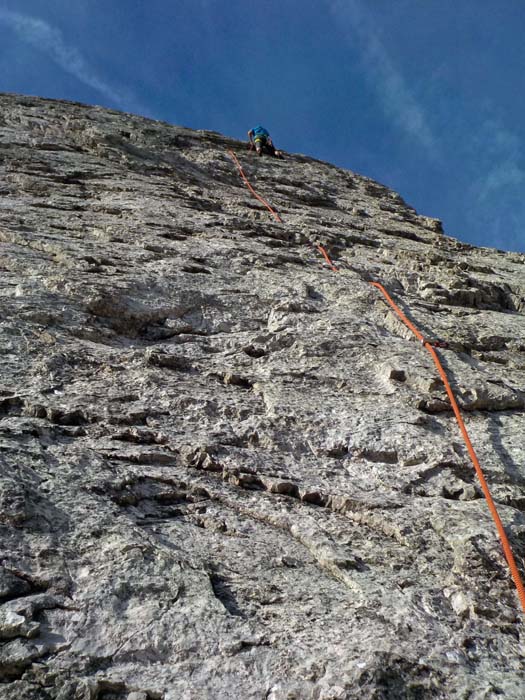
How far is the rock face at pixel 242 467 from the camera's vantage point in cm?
228

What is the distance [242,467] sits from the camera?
11.5 feet

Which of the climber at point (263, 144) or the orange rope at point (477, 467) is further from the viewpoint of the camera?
the climber at point (263, 144)

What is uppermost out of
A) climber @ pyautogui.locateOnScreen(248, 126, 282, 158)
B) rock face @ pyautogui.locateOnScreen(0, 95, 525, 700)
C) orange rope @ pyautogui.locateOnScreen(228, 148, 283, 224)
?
climber @ pyautogui.locateOnScreen(248, 126, 282, 158)

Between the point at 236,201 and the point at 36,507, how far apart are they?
6844 millimetres

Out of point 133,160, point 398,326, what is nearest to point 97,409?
point 398,326

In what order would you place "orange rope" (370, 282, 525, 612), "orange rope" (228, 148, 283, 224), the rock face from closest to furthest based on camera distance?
the rock face → "orange rope" (370, 282, 525, 612) → "orange rope" (228, 148, 283, 224)

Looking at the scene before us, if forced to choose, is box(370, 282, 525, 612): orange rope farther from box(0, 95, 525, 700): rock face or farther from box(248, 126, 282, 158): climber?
box(248, 126, 282, 158): climber

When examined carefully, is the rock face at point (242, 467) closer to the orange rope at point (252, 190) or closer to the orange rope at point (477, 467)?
the orange rope at point (477, 467)

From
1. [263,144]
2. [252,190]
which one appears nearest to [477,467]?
[252,190]

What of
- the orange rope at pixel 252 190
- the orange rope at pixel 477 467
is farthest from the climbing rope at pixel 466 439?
the orange rope at pixel 252 190

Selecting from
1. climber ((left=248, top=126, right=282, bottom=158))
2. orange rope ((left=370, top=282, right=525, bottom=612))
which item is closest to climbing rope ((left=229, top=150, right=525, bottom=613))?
orange rope ((left=370, top=282, right=525, bottom=612))

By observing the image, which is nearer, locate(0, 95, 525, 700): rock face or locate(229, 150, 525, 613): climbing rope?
locate(0, 95, 525, 700): rock face

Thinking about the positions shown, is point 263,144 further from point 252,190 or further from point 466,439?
point 466,439

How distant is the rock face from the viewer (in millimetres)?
2277
